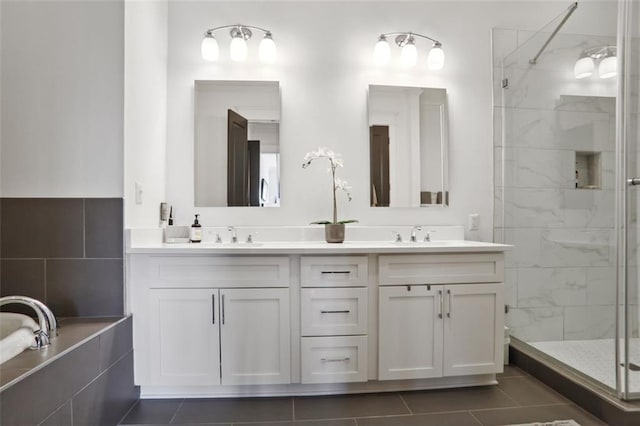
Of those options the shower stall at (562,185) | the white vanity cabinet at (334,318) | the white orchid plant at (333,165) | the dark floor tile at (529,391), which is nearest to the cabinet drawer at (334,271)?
the white vanity cabinet at (334,318)

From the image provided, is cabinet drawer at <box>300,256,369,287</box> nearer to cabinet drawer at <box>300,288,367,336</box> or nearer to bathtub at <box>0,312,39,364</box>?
cabinet drawer at <box>300,288,367,336</box>

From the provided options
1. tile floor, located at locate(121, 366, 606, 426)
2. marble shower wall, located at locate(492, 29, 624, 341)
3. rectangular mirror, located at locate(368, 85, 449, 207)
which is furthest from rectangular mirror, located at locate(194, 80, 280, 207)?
marble shower wall, located at locate(492, 29, 624, 341)

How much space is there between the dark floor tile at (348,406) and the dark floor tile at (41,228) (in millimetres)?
1307

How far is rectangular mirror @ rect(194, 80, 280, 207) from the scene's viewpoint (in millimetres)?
2158

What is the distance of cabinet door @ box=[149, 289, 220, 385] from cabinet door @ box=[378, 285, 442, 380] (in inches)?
33.7

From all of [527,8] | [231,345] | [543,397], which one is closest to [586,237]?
[543,397]

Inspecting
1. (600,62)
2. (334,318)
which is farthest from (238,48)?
(600,62)

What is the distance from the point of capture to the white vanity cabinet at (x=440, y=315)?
5.57 feet

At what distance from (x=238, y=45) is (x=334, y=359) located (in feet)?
6.52

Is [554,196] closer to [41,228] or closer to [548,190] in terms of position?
[548,190]

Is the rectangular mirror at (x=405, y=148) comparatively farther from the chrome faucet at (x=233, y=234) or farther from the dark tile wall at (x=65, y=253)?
the dark tile wall at (x=65, y=253)

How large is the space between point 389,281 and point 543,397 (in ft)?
3.28

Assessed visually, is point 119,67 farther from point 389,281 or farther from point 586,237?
point 586,237

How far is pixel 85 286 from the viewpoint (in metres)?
1.54
